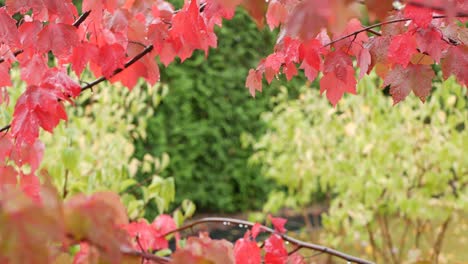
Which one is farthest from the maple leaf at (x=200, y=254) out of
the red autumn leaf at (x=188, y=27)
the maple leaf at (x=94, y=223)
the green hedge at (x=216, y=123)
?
the green hedge at (x=216, y=123)

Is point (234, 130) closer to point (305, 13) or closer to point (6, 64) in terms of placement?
point (6, 64)

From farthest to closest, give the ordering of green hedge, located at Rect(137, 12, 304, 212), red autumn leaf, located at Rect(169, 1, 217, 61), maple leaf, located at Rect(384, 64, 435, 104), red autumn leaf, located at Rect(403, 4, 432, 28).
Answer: green hedge, located at Rect(137, 12, 304, 212)
red autumn leaf, located at Rect(169, 1, 217, 61)
maple leaf, located at Rect(384, 64, 435, 104)
red autumn leaf, located at Rect(403, 4, 432, 28)

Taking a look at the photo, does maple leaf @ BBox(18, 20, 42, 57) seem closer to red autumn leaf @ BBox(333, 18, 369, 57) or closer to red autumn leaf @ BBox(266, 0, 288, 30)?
red autumn leaf @ BBox(266, 0, 288, 30)

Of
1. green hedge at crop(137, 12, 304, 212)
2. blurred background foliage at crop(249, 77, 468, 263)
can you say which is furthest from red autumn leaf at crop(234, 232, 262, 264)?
green hedge at crop(137, 12, 304, 212)

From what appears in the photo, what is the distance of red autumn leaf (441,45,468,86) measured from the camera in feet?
4.69

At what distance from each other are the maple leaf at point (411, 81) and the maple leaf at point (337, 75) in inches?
4.5

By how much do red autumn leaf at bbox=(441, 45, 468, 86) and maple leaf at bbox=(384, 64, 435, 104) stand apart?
1.5 inches

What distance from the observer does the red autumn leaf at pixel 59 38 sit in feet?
5.36

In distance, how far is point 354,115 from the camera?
4367 millimetres

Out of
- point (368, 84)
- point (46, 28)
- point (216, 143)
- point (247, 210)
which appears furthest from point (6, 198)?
point (247, 210)

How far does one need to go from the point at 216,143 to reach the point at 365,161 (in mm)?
3150

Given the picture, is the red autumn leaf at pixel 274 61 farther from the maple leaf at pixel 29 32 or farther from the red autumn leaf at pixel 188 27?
the maple leaf at pixel 29 32

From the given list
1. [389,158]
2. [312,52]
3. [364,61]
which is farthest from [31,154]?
[389,158]

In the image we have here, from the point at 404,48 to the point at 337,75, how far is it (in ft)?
0.54
